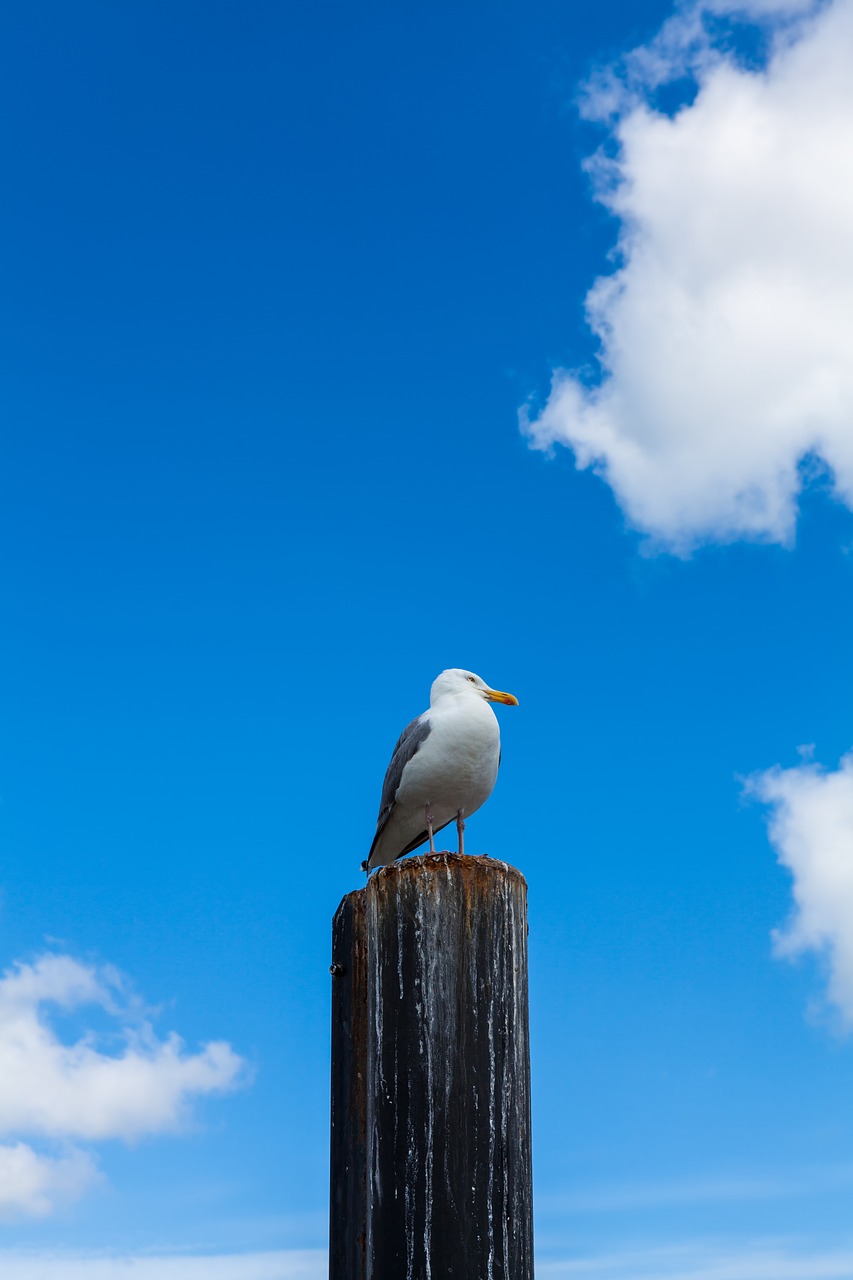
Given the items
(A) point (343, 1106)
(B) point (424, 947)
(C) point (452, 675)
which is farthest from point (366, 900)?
(C) point (452, 675)

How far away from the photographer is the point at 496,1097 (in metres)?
5.25

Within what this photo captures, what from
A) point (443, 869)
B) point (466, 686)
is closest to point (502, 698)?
point (466, 686)

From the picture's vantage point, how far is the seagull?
9.36m

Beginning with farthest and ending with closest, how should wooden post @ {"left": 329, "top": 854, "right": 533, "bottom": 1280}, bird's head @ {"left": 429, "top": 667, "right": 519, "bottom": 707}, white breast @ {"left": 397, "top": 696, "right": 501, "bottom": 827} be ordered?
bird's head @ {"left": 429, "top": 667, "right": 519, "bottom": 707}, white breast @ {"left": 397, "top": 696, "right": 501, "bottom": 827}, wooden post @ {"left": 329, "top": 854, "right": 533, "bottom": 1280}

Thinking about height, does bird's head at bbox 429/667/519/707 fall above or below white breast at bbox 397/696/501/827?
above

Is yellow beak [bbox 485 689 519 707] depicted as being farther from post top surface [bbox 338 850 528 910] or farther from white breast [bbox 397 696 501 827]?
post top surface [bbox 338 850 528 910]

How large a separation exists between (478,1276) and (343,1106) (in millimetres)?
1099

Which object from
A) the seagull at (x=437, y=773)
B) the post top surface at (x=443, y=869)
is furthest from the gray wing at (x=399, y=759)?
the post top surface at (x=443, y=869)

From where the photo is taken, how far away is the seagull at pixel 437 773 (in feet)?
30.7

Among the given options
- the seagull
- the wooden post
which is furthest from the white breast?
the wooden post

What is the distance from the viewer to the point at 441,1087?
5.22m

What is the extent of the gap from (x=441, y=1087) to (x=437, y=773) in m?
4.20

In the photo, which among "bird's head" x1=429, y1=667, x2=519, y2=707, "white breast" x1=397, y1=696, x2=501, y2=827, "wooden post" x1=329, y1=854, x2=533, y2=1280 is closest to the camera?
"wooden post" x1=329, y1=854, x2=533, y2=1280

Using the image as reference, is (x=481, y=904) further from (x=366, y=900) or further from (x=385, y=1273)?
(x=385, y=1273)
